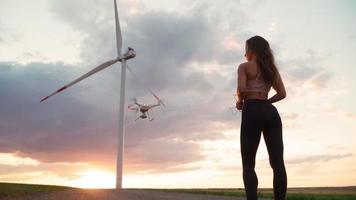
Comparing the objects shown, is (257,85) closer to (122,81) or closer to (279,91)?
(279,91)

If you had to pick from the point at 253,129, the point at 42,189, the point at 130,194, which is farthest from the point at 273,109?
the point at 42,189

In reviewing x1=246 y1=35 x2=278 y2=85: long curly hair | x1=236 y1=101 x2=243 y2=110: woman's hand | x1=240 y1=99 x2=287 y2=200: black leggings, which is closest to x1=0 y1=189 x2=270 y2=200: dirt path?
x1=236 y1=101 x2=243 y2=110: woman's hand

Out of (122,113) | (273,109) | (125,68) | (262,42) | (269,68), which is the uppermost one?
(125,68)

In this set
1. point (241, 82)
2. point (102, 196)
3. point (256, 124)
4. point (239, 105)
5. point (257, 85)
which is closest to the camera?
point (256, 124)

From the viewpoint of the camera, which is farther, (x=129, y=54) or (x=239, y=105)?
(x=129, y=54)

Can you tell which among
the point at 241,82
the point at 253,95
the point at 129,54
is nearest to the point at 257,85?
the point at 253,95

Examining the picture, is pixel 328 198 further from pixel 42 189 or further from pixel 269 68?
pixel 269 68

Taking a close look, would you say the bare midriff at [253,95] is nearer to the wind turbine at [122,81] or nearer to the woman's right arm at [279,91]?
the woman's right arm at [279,91]

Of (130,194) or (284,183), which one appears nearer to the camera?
(284,183)
